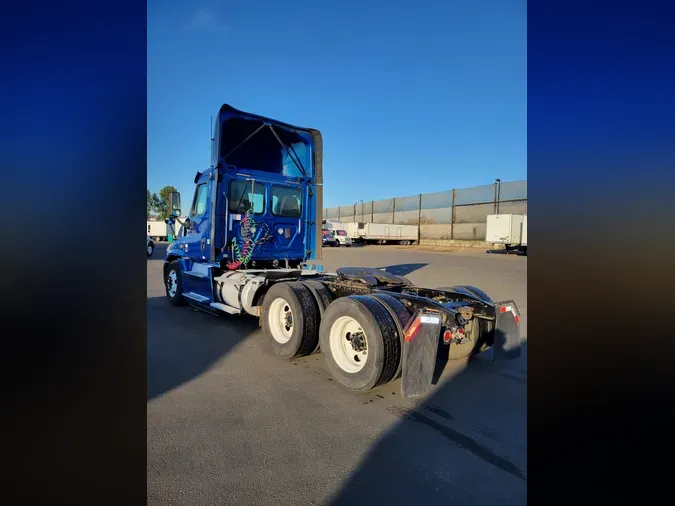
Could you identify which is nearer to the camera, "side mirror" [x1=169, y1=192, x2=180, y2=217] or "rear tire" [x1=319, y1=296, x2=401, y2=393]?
"rear tire" [x1=319, y1=296, x2=401, y2=393]

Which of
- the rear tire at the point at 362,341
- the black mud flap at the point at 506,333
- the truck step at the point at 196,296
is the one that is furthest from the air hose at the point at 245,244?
the black mud flap at the point at 506,333

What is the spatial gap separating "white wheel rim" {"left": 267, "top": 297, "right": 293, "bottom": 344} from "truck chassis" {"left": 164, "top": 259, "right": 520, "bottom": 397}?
14mm

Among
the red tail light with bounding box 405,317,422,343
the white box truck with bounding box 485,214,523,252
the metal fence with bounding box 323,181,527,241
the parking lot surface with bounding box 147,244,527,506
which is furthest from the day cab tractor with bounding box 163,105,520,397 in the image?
the metal fence with bounding box 323,181,527,241

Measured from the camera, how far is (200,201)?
7.92 meters

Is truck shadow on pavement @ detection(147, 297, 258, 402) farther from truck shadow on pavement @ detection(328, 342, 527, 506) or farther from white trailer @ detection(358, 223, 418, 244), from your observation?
white trailer @ detection(358, 223, 418, 244)

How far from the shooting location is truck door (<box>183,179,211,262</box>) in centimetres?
746

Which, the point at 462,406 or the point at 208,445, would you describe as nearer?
the point at 208,445
